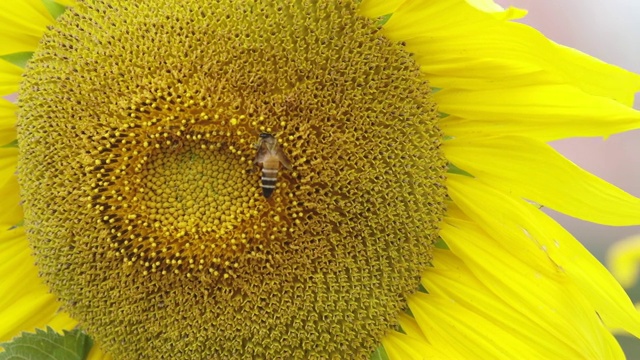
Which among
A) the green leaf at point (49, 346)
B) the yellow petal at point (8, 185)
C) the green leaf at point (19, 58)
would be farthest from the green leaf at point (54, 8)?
the green leaf at point (49, 346)

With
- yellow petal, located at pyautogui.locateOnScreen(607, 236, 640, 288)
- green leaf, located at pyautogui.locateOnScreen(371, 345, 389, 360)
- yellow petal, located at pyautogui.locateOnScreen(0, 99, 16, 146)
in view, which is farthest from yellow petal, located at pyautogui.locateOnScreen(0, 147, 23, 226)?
yellow petal, located at pyautogui.locateOnScreen(607, 236, 640, 288)

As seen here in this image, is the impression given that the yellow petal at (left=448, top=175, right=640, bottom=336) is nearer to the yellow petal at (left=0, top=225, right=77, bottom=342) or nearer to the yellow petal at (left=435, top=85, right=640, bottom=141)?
the yellow petal at (left=435, top=85, right=640, bottom=141)

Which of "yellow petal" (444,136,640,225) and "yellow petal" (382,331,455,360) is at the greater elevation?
"yellow petal" (444,136,640,225)

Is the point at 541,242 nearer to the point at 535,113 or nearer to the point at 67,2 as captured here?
the point at 535,113

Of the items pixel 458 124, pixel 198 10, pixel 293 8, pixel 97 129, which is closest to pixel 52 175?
pixel 97 129

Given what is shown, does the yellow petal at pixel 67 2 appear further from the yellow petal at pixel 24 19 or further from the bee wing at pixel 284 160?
the bee wing at pixel 284 160

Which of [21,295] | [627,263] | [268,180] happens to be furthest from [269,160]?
[627,263]

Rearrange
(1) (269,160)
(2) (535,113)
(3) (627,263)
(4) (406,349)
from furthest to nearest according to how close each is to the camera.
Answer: (3) (627,263)
(4) (406,349)
(2) (535,113)
(1) (269,160)
